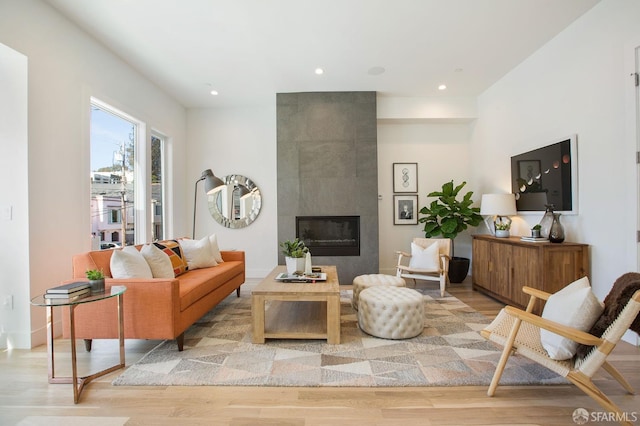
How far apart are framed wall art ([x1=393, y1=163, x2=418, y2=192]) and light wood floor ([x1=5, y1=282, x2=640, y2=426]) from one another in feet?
12.4

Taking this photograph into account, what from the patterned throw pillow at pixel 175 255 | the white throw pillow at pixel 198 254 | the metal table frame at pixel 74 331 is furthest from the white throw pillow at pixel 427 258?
the metal table frame at pixel 74 331

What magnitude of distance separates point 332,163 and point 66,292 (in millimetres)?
3813

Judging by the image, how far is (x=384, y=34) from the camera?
131 inches

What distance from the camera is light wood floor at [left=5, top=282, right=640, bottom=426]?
5.50ft

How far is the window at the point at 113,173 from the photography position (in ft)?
11.5

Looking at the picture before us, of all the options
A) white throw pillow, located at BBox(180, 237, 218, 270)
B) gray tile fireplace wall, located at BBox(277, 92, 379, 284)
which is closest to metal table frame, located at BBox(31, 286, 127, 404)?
white throw pillow, located at BBox(180, 237, 218, 270)

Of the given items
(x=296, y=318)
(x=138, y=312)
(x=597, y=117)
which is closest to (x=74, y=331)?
(x=138, y=312)

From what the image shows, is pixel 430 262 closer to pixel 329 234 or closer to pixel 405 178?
pixel 329 234

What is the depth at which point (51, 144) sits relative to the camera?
2.80 meters

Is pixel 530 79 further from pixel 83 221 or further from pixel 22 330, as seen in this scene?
pixel 22 330

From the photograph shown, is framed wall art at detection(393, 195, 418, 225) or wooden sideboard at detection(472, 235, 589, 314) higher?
framed wall art at detection(393, 195, 418, 225)

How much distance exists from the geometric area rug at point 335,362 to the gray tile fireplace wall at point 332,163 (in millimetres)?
2189

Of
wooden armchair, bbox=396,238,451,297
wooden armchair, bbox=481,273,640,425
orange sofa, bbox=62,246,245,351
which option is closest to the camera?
wooden armchair, bbox=481,273,640,425

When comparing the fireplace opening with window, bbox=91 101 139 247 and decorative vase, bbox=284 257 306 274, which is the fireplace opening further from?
window, bbox=91 101 139 247
